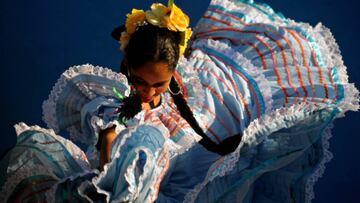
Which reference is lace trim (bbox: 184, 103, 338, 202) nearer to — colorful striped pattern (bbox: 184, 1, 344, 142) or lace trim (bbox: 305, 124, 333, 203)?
lace trim (bbox: 305, 124, 333, 203)

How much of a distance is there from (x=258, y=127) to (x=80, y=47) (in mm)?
928

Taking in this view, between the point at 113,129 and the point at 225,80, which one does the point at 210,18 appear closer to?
the point at 225,80

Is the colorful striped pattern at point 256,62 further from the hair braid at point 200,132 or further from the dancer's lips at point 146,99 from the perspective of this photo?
the dancer's lips at point 146,99

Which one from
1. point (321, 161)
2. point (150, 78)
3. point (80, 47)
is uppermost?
point (150, 78)

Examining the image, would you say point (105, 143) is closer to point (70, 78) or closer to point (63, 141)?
point (63, 141)

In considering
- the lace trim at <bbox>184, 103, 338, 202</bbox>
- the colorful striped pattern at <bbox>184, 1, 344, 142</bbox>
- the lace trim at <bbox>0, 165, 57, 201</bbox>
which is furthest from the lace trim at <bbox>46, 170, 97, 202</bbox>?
the colorful striped pattern at <bbox>184, 1, 344, 142</bbox>

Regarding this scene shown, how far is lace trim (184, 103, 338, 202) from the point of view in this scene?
1.26 meters

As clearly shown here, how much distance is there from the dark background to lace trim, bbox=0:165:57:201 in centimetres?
68

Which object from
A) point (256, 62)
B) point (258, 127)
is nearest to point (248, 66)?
point (256, 62)

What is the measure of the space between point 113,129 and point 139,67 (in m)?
0.16

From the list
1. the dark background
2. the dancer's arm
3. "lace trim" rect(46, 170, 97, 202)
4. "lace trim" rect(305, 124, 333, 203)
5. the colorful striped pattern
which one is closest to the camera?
"lace trim" rect(46, 170, 97, 202)

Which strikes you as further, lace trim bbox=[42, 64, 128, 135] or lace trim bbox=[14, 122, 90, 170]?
lace trim bbox=[42, 64, 128, 135]

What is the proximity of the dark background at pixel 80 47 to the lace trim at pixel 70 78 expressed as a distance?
387mm

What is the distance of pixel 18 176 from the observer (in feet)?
4.15
